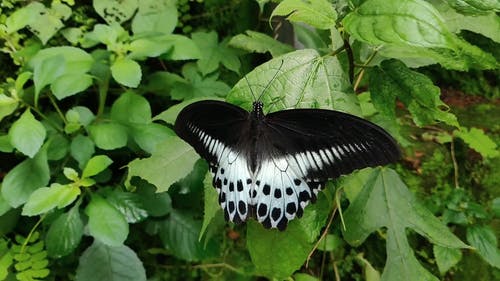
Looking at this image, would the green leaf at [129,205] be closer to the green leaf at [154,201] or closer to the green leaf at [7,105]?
the green leaf at [154,201]

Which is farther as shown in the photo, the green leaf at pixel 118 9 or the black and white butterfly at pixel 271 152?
the green leaf at pixel 118 9

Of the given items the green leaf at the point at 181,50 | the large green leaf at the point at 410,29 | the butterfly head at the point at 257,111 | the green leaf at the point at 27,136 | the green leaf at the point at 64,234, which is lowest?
the green leaf at the point at 64,234

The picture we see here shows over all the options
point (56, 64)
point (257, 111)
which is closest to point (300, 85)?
point (257, 111)

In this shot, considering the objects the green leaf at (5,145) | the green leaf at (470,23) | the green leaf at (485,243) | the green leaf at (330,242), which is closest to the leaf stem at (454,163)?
the green leaf at (485,243)

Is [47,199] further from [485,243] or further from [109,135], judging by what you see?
[485,243]

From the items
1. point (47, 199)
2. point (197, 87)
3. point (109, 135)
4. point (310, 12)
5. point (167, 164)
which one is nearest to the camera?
point (310, 12)

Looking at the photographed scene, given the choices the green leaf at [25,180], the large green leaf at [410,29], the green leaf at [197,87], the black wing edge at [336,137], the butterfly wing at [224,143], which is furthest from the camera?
the green leaf at [197,87]
